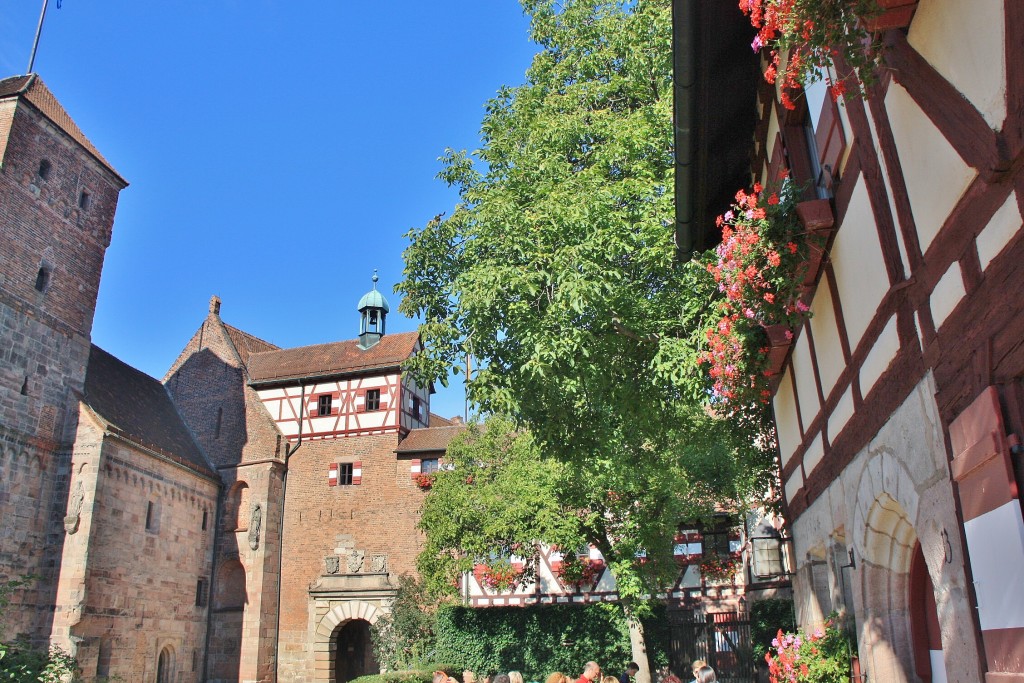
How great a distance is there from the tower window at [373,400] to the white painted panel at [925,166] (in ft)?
87.6

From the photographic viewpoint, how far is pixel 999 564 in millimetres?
3049

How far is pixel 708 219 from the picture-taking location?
30.5 feet

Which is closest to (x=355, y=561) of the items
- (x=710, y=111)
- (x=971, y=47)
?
(x=710, y=111)

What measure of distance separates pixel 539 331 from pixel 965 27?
6093 mm

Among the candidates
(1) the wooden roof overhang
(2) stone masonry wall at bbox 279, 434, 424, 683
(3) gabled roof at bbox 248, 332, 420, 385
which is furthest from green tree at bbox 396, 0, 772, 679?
(3) gabled roof at bbox 248, 332, 420, 385

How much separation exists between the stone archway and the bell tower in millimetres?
10515

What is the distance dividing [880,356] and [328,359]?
2856 centimetres

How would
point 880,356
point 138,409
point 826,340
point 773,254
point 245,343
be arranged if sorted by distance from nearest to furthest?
point 880,356 → point 773,254 → point 826,340 → point 138,409 → point 245,343

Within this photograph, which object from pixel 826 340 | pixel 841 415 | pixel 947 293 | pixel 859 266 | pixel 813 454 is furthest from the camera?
pixel 813 454

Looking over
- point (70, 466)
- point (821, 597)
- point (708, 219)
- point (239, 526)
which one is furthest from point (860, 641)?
point (239, 526)

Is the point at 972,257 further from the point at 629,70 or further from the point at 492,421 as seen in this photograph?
the point at 492,421

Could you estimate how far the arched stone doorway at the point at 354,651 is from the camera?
2870 centimetres

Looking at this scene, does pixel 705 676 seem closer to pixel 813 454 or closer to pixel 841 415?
pixel 813 454

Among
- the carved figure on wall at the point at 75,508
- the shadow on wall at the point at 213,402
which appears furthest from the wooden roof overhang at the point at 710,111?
the shadow on wall at the point at 213,402
